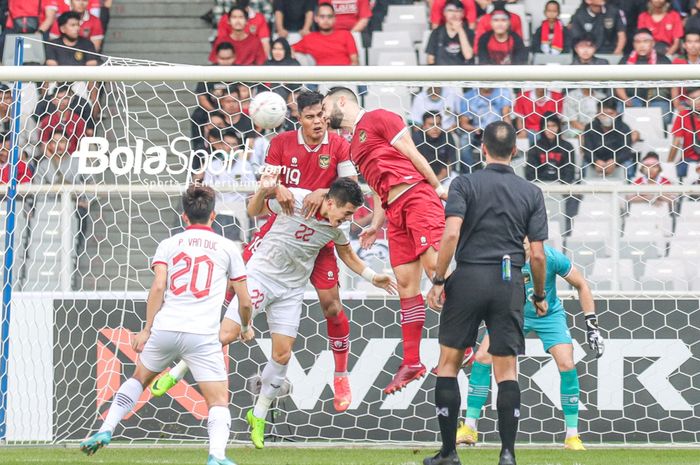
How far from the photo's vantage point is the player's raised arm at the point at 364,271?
873 centimetres

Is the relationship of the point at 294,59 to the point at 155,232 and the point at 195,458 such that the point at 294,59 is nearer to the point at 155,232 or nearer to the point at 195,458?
the point at 155,232

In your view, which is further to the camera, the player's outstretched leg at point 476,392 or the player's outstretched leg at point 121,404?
the player's outstretched leg at point 476,392

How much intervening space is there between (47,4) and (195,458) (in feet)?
26.4

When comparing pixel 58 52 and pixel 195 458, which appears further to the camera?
pixel 58 52

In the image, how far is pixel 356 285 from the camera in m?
10.2

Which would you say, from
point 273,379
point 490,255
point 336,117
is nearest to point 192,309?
point 490,255

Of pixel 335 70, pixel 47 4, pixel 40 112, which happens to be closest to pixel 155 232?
pixel 40 112

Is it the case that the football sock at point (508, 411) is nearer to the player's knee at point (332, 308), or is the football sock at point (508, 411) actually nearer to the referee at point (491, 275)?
the referee at point (491, 275)

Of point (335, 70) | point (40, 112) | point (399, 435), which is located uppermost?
point (335, 70)

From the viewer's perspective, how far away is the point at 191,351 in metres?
7.05

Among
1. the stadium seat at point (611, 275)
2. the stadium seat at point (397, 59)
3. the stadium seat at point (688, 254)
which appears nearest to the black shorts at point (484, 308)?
the stadium seat at point (611, 275)

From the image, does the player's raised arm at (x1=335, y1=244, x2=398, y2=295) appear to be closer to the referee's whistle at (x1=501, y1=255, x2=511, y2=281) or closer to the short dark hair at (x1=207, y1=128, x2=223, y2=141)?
the referee's whistle at (x1=501, y1=255, x2=511, y2=281)

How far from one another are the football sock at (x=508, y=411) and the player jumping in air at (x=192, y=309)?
65.7 inches

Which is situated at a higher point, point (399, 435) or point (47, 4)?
point (47, 4)
